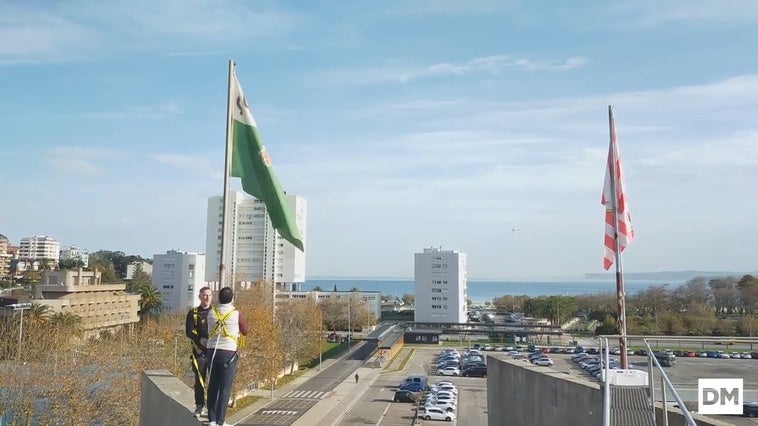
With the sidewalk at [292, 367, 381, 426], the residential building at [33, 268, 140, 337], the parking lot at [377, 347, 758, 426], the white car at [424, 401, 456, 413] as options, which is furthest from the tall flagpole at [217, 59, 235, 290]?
the residential building at [33, 268, 140, 337]

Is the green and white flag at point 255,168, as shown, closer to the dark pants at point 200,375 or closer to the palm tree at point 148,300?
the dark pants at point 200,375

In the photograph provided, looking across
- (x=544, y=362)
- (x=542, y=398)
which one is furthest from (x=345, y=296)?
(x=542, y=398)

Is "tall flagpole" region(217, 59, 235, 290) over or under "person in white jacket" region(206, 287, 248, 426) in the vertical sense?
over

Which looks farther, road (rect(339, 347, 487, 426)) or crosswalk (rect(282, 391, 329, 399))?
crosswalk (rect(282, 391, 329, 399))

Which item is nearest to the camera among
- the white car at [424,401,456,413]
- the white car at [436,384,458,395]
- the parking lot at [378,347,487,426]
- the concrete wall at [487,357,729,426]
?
the concrete wall at [487,357,729,426]

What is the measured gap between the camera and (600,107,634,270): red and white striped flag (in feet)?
27.6

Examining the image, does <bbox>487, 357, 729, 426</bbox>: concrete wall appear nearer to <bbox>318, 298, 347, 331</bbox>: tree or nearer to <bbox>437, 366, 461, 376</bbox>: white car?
<bbox>437, 366, 461, 376</bbox>: white car

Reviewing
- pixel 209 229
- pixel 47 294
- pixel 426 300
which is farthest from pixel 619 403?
pixel 426 300

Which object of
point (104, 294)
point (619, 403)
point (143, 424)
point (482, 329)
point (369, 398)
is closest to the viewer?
point (619, 403)

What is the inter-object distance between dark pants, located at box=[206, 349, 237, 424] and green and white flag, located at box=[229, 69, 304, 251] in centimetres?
221

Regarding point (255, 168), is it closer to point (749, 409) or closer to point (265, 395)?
point (749, 409)

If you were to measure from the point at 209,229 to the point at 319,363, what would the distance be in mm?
32189

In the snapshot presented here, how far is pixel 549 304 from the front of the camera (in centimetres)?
9100

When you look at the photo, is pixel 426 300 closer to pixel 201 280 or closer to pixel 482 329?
pixel 482 329
